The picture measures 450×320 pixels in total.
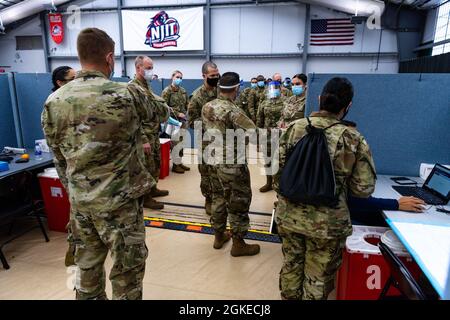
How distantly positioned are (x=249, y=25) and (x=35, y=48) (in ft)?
25.0

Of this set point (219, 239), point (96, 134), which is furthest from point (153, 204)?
point (96, 134)

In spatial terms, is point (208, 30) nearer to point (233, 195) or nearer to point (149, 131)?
point (149, 131)

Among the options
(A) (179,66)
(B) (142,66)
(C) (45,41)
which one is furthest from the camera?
(C) (45,41)

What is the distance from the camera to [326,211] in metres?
1.52

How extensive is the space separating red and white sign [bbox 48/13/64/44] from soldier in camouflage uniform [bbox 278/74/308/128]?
9.62m

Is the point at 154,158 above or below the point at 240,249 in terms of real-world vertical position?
above

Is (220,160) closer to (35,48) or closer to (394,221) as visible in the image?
(394,221)

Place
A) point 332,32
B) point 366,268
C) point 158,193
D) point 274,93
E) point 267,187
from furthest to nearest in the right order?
point 332,32 → point 274,93 → point 267,187 → point 158,193 → point 366,268

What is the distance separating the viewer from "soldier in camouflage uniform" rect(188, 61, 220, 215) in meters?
2.95

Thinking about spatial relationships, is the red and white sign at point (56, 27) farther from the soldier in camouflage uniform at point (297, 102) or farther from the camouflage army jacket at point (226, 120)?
the camouflage army jacket at point (226, 120)

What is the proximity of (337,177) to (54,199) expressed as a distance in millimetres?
2702

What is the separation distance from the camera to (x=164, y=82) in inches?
250

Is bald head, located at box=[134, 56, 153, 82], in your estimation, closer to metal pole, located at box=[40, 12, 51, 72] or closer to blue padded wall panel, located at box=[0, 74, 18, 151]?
blue padded wall panel, located at box=[0, 74, 18, 151]

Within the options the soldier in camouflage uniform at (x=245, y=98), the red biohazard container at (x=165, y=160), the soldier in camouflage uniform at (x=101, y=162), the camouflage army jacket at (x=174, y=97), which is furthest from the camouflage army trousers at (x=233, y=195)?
the soldier in camouflage uniform at (x=245, y=98)
